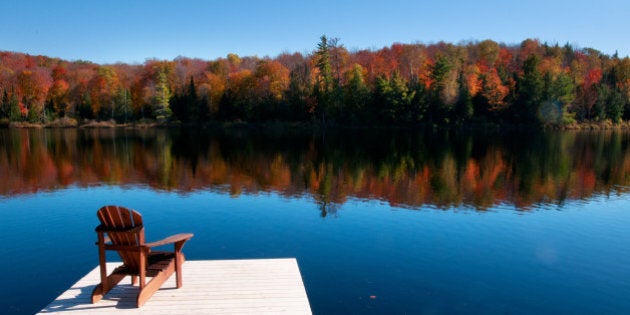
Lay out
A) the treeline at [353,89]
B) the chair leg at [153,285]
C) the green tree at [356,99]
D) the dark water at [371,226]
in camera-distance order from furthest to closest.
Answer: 1. the green tree at [356,99]
2. the treeline at [353,89]
3. the dark water at [371,226]
4. the chair leg at [153,285]

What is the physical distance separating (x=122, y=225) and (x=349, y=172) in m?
17.8

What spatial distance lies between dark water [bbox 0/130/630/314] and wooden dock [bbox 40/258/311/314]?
3.42 feet

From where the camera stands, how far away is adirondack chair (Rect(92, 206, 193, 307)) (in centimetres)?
560

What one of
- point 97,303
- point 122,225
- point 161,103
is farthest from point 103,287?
point 161,103

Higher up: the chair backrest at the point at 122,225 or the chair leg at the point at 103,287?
the chair backrest at the point at 122,225

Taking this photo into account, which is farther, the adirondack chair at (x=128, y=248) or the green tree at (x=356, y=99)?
the green tree at (x=356, y=99)

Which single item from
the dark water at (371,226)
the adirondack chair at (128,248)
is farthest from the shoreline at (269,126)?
the adirondack chair at (128,248)

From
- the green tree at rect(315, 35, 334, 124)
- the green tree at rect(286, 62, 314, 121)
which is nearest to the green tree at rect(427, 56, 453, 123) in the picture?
the green tree at rect(315, 35, 334, 124)

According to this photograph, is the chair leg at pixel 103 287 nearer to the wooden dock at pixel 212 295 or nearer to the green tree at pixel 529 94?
the wooden dock at pixel 212 295

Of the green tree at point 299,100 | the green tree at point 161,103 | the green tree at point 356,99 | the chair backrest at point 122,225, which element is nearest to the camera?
the chair backrest at point 122,225

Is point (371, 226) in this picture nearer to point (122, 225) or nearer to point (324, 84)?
point (122, 225)

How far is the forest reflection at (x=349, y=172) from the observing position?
17.5m

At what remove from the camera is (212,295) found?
6.38 meters

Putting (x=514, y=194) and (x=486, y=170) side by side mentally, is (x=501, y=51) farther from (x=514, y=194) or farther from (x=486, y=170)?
(x=514, y=194)
